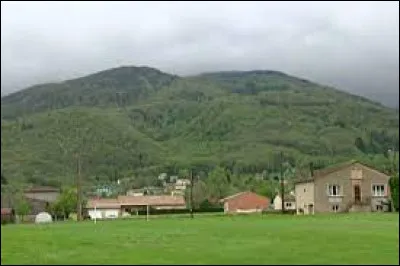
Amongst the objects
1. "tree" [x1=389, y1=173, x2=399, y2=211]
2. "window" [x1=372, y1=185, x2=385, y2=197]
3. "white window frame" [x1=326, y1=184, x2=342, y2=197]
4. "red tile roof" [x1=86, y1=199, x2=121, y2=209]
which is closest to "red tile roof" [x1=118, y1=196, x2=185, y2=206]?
"red tile roof" [x1=86, y1=199, x2=121, y2=209]

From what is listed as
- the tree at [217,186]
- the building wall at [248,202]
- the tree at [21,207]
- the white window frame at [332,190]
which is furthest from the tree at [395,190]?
the tree at [217,186]

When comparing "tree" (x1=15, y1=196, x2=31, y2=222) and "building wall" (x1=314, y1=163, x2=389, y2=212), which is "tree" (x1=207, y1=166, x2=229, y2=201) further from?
"building wall" (x1=314, y1=163, x2=389, y2=212)

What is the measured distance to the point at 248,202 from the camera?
498 ft

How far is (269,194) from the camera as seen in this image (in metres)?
174

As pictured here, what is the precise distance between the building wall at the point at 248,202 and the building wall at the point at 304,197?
2542 cm

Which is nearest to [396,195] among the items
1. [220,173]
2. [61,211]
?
[61,211]

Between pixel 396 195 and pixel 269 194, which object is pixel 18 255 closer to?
pixel 396 195

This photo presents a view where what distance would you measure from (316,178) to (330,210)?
200 inches


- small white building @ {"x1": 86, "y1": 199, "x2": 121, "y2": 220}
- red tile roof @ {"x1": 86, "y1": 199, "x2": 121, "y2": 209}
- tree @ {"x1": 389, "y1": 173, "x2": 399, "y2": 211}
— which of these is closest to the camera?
tree @ {"x1": 389, "y1": 173, "x2": 399, "y2": 211}

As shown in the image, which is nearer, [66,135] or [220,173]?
[66,135]

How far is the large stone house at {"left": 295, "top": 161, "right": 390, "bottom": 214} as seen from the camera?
11175cm

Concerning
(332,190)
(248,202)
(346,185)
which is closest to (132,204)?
(248,202)

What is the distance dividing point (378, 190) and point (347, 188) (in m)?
4.93

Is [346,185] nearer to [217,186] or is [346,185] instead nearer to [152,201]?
[152,201]
